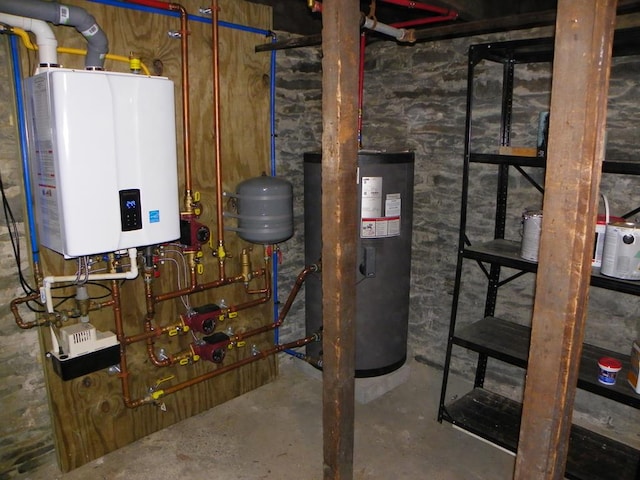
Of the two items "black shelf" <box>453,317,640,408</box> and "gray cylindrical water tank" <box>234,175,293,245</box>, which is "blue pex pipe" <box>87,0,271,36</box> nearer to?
"gray cylindrical water tank" <box>234,175,293,245</box>

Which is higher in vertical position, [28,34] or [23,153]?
[28,34]

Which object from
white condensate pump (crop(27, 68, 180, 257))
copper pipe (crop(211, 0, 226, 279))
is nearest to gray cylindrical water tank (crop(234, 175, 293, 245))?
copper pipe (crop(211, 0, 226, 279))

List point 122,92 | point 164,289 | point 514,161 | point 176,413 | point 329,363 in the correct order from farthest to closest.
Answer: point 176,413 → point 164,289 → point 514,161 → point 122,92 → point 329,363

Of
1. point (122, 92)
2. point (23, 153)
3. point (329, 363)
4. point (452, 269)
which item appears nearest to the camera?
point (329, 363)

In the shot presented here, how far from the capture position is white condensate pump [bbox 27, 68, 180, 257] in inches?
71.4

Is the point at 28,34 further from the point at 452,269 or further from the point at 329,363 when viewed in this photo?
the point at 452,269

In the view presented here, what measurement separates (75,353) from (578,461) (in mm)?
2316

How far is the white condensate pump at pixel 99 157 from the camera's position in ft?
5.95

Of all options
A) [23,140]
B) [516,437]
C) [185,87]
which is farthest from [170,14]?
[516,437]

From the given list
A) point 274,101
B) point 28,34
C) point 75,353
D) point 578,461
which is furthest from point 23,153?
point 578,461

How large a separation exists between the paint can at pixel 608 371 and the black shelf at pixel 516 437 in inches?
17.9

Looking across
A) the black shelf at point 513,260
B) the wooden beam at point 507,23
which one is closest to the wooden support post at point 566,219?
the wooden beam at point 507,23

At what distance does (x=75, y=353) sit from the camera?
213 cm

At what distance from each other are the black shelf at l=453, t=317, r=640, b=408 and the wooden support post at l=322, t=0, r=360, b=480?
1074mm
